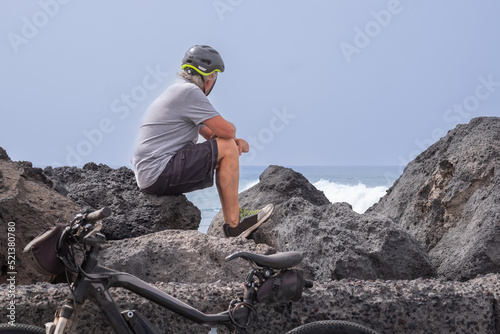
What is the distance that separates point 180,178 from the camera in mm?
4758

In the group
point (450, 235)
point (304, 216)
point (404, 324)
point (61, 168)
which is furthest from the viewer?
point (61, 168)

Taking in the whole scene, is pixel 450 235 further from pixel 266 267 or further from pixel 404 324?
pixel 266 267

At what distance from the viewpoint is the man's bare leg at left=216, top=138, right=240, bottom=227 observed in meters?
4.75

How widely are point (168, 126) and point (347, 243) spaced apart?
182 centimetres

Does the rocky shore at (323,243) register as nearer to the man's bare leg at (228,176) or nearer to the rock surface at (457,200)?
the rock surface at (457,200)

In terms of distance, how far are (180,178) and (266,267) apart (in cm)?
243

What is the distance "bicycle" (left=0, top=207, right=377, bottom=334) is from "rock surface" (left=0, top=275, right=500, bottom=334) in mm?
275

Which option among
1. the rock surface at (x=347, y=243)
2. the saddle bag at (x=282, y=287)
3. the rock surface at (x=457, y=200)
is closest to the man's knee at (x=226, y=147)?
the rock surface at (x=347, y=243)

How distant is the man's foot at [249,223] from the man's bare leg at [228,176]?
0.06 meters

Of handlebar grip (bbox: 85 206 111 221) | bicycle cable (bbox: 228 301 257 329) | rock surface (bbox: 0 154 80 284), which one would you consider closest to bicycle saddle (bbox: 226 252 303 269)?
bicycle cable (bbox: 228 301 257 329)

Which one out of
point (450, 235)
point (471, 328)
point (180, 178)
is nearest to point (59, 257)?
point (471, 328)

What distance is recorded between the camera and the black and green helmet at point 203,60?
15.9ft

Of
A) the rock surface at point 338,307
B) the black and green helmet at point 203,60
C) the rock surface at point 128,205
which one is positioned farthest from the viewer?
the black and green helmet at point 203,60

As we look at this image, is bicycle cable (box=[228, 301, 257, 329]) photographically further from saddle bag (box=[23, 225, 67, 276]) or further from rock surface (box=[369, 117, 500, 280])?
rock surface (box=[369, 117, 500, 280])
